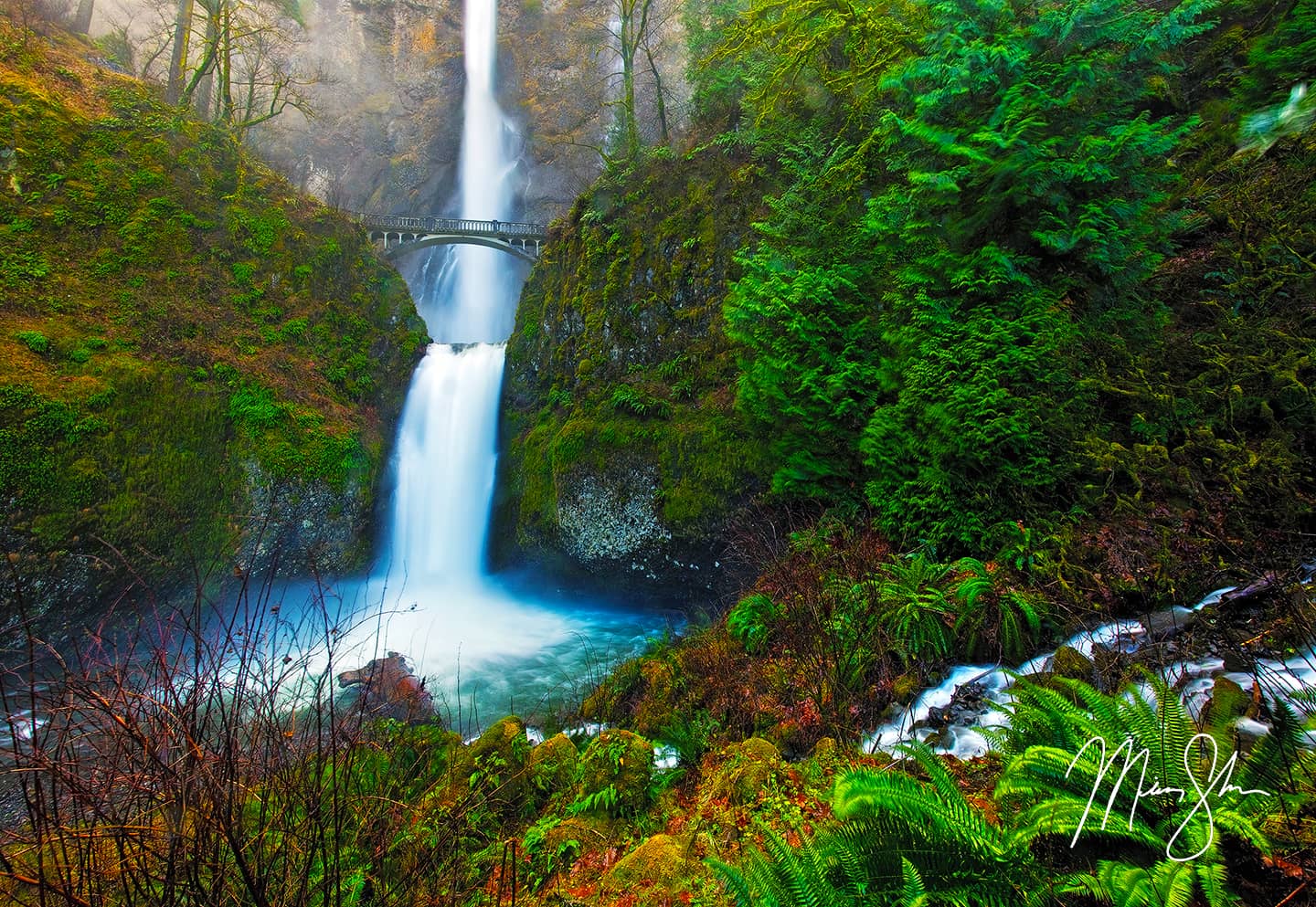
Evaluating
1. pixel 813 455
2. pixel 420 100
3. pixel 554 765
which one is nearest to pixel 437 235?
pixel 420 100

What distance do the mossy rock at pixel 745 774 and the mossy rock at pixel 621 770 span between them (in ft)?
1.54

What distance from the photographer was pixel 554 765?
12.9 ft

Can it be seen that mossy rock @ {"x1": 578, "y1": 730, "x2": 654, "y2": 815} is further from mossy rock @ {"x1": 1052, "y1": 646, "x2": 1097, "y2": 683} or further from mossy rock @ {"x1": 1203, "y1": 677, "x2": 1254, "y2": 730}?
mossy rock @ {"x1": 1203, "y1": 677, "x2": 1254, "y2": 730}

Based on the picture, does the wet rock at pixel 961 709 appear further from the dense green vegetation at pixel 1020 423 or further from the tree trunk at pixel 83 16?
the tree trunk at pixel 83 16

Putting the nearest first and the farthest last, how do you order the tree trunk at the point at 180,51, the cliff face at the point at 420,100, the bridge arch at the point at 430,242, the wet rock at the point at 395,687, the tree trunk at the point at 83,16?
the wet rock at the point at 395,687 → the tree trunk at the point at 180,51 → the tree trunk at the point at 83,16 → the bridge arch at the point at 430,242 → the cliff face at the point at 420,100

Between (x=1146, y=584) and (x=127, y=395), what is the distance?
560 inches

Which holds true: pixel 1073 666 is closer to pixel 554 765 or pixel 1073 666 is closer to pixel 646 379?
pixel 554 765

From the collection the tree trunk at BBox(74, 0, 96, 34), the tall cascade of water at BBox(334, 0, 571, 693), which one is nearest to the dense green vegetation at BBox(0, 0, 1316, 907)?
the tall cascade of water at BBox(334, 0, 571, 693)

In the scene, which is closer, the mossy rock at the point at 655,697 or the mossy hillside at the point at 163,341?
the mossy rock at the point at 655,697

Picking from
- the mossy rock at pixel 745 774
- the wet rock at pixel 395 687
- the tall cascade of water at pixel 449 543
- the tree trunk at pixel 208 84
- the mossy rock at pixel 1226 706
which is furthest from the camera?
the tree trunk at pixel 208 84

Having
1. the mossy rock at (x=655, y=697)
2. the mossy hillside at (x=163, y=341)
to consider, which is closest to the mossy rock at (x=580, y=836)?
the mossy rock at (x=655, y=697)

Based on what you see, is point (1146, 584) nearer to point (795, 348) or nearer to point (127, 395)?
point (795, 348)

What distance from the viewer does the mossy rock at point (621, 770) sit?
3.51m
